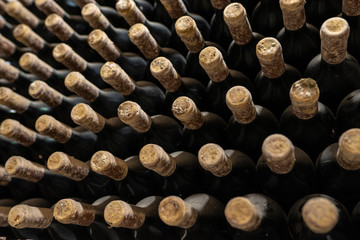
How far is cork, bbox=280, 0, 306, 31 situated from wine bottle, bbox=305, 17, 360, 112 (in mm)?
64

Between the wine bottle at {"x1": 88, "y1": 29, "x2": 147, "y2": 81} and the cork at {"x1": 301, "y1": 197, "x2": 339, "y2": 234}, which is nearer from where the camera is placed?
the cork at {"x1": 301, "y1": 197, "x2": 339, "y2": 234}

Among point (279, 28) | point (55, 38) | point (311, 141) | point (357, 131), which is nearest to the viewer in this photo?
point (357, 131)

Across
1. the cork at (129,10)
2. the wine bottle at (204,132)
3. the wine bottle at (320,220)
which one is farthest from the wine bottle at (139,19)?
the wine bottle at (320,220)

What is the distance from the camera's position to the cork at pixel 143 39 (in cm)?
62

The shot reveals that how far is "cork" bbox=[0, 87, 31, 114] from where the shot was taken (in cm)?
73

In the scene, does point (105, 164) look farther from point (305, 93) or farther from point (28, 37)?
point (28, 37)

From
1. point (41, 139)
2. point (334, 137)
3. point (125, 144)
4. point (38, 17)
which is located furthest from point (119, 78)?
point (38, 17)

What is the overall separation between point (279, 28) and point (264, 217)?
360mm

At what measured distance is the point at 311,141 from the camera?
537mm

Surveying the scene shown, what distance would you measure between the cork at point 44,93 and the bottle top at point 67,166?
0.57 feet

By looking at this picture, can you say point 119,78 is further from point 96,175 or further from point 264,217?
point 264,217

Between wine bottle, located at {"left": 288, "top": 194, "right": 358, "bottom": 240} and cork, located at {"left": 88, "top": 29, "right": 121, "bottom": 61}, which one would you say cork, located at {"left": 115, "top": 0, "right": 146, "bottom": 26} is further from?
wine bottle, located at {"left": 288, "top": 194, "right": 358, "bottom": 240}

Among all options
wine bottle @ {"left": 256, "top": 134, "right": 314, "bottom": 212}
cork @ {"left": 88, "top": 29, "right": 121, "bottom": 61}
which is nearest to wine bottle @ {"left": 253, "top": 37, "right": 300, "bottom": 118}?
wine bottle @ {"left": 256, "top": 134, "right": 314, "bottom": 212}

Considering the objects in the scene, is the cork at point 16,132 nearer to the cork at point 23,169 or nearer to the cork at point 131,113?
the cork at point 23,169
